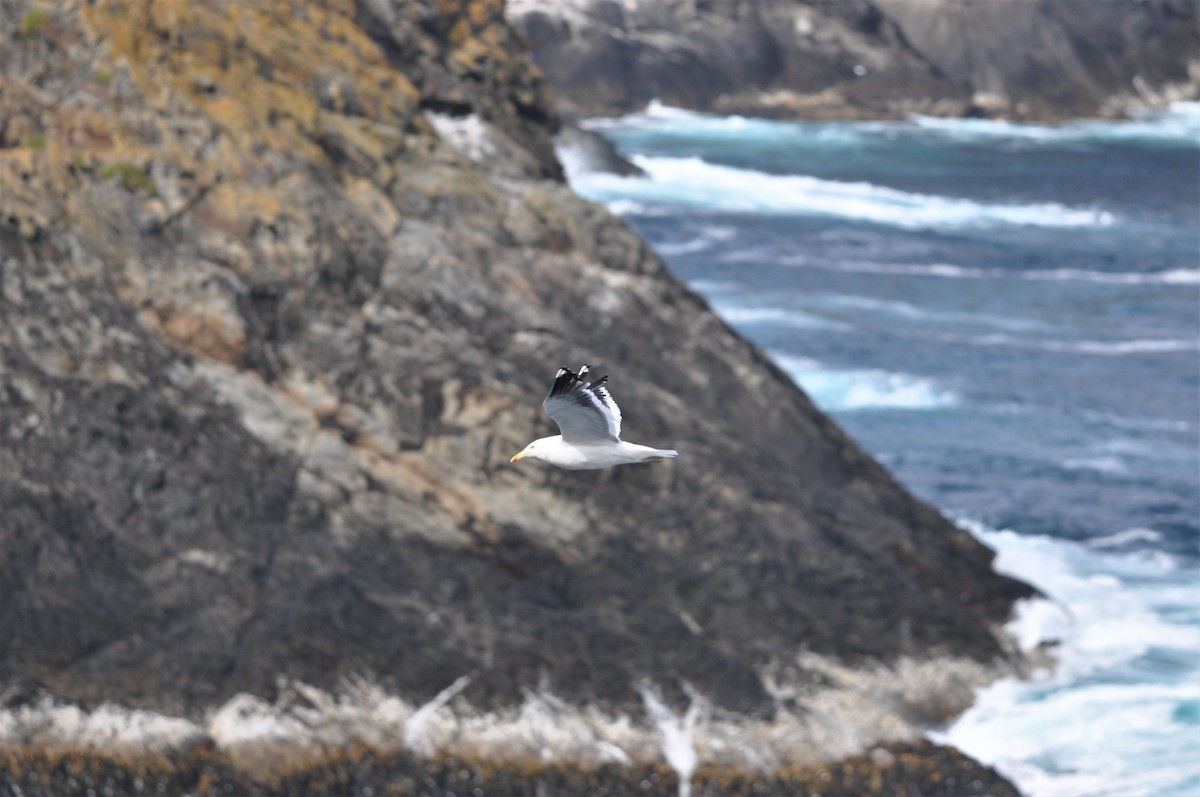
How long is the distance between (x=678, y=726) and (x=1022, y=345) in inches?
1377

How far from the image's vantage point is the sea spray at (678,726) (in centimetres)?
2445

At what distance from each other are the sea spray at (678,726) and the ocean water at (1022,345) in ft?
14.9

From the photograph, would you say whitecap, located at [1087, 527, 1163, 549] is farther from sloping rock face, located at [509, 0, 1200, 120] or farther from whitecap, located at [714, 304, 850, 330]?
sloping rock face, located at [509, 0, 1200, 120]

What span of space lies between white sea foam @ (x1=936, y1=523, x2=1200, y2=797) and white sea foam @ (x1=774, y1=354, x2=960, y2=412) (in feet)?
43.7

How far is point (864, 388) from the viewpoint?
50.1 meters

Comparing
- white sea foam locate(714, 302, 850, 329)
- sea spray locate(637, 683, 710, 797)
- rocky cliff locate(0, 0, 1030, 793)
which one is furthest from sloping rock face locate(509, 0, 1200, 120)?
sea spray locate(637, 683, 710, 797)

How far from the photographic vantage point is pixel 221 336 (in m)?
24.7

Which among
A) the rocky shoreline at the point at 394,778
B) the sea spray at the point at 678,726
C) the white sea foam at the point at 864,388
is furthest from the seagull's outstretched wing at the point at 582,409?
the white sea foam at the point at 864,388

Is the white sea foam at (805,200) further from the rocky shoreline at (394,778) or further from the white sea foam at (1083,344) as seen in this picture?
the rocky shoreline at (394,778)

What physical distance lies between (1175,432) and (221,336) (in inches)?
1236

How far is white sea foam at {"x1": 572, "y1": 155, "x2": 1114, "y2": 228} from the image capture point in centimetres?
8262

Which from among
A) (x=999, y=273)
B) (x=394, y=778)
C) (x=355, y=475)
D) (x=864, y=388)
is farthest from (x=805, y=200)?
(x=394, y=778)

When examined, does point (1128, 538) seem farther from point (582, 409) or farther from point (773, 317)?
point (582, 409)

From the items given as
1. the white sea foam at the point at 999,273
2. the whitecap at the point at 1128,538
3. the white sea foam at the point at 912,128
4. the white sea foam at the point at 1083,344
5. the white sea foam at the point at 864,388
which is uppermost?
the white sea foam at the point at 912,128
